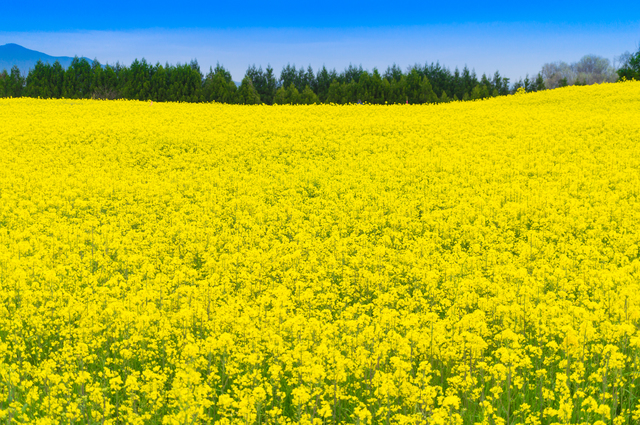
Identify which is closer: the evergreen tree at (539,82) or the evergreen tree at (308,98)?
the evergreen tree at (308,98)

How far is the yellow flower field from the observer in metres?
5.57

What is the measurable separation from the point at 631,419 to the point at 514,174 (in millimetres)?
12143

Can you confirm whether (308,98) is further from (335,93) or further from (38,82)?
(38,82)

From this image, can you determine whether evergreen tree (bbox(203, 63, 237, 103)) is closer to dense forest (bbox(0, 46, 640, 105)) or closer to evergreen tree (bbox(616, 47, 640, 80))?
dense forest (bbox(0, 46, 640, 105))

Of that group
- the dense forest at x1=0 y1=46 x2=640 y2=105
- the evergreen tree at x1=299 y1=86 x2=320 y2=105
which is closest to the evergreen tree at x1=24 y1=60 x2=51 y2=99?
the dense forest at x1=0 y1=46 x2=640 y2=105

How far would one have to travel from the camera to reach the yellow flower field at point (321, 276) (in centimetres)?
557

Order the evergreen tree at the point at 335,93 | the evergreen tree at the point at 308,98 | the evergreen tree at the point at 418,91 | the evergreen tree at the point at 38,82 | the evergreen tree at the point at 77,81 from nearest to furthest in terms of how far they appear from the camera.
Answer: the evergreen tree at the point at 38,82, the evergreen tree at the point at 308,98, the evergreen tree at the point at 77,81, the evergreen tree at the point at 418,91, the evergreen tree at the point at 335,93

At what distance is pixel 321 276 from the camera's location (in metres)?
9.41

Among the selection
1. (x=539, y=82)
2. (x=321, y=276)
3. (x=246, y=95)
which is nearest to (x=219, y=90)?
(x=246, y=95)

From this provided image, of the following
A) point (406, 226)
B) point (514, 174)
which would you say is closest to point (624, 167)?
point (514, 174)

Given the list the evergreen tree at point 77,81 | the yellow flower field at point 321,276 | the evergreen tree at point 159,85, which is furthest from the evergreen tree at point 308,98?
the yellow flower field at point 321,276

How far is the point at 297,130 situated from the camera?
82.5ft

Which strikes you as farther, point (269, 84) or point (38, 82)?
point (269, 84)

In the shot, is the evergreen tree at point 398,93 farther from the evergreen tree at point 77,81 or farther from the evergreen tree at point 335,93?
the evergreen tree at point 77,81
